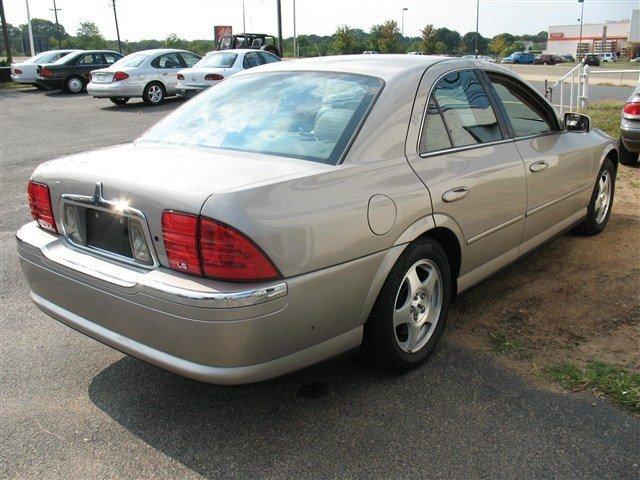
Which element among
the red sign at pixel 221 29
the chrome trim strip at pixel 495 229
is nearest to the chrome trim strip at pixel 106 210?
the chrome trim strip at pixel 495 229

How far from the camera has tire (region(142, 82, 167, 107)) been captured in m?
17.9

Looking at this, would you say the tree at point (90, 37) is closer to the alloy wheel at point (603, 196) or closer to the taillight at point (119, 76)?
the taillight at point (119, 76)

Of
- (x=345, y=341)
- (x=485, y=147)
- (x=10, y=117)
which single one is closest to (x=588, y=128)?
(x=485, y=147)

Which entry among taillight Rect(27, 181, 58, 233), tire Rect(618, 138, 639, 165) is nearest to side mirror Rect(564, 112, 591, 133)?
taillight Rect(27, 181, 58, 233)

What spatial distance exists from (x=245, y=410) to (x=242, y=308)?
2.68 ft

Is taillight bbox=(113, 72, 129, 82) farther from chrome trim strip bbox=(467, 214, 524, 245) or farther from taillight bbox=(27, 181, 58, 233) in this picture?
chrome trim strip bbox=(467, 214, 524, 245)

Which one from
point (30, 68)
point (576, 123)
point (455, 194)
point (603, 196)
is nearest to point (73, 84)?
point (30, 68)

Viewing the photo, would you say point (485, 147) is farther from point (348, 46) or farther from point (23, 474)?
point (348, 46)

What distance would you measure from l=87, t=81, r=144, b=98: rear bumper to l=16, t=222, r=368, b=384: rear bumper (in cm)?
1570

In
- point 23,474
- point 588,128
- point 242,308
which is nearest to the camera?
point 242,308

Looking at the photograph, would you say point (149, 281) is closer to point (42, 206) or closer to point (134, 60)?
point (42, 206)

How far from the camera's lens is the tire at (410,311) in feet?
9.75

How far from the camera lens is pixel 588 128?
4.71 meters

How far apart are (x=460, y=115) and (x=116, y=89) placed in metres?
15.6
